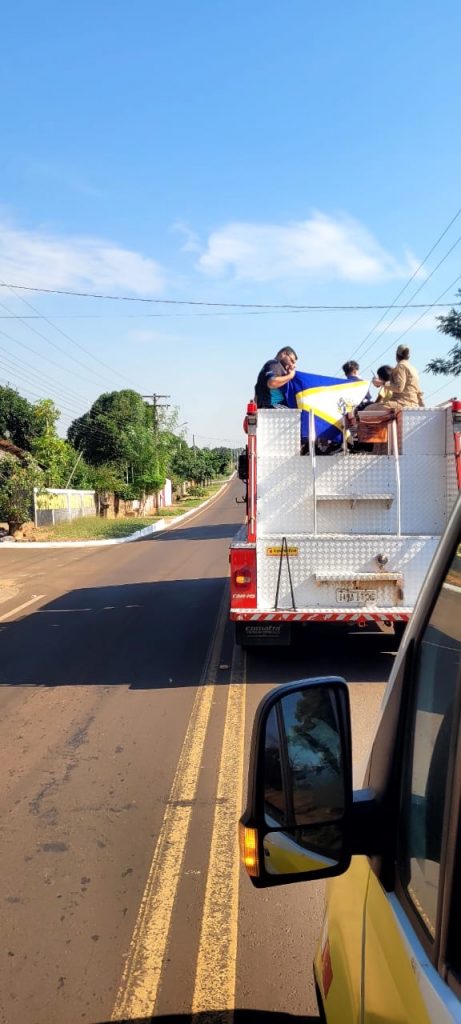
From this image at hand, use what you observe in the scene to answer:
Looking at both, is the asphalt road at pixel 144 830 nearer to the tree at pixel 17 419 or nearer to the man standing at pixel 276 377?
the man standing at pixel 276 377

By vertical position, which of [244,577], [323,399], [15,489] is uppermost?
[323,399]

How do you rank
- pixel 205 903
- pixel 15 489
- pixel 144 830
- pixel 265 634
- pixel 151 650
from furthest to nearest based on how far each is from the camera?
pixel 15 489
pixel 151 650
pixel 265 634
pixel 144 830
pixel 205 903

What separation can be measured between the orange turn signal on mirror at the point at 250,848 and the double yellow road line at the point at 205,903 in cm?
150

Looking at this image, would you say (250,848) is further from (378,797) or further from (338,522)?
(338,522)

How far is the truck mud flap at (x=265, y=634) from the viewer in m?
7.12

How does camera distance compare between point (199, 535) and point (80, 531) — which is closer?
point (199, 535)

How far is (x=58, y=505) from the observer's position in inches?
1409

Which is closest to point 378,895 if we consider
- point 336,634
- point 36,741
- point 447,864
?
point 447,864

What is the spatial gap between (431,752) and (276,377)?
22.0 ft

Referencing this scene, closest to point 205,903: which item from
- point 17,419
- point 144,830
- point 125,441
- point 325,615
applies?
point 144,830

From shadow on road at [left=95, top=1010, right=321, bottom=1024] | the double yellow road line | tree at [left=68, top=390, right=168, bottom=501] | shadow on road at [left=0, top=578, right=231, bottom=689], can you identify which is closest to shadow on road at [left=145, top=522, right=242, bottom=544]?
shadow on road at [left=0, top=578, right=231, bottom=689]

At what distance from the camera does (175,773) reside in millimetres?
4855

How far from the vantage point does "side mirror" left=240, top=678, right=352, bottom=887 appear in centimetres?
146

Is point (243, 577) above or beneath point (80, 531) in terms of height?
above
